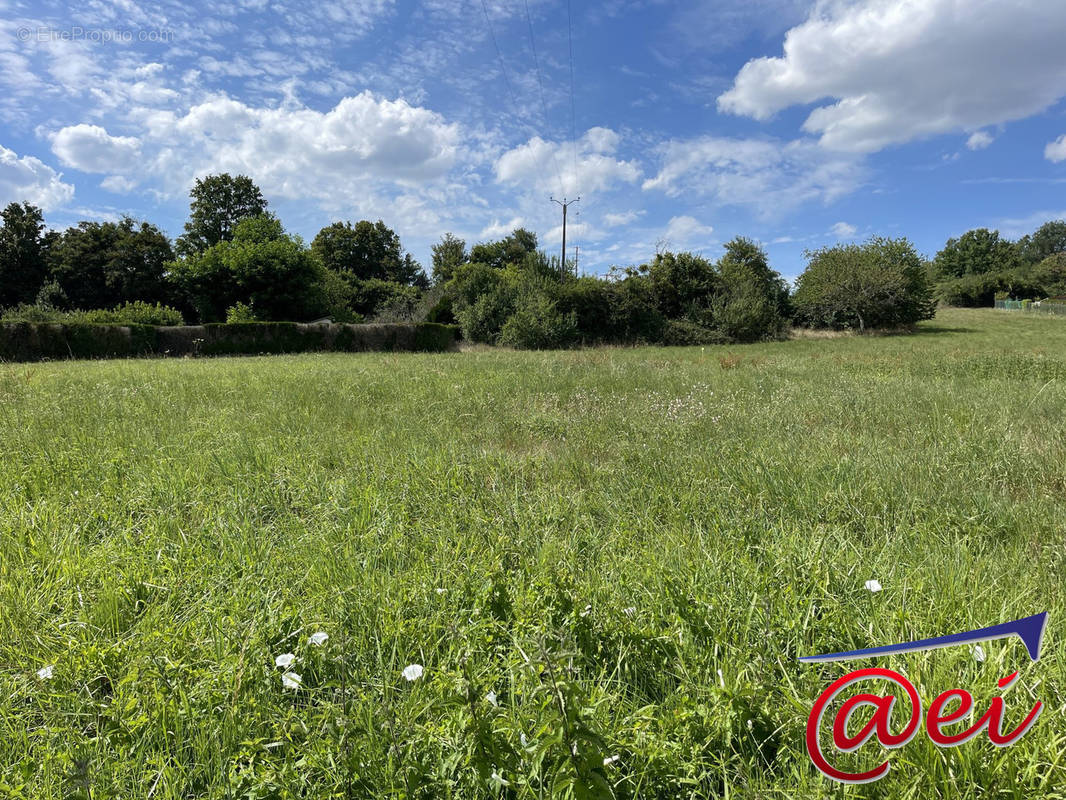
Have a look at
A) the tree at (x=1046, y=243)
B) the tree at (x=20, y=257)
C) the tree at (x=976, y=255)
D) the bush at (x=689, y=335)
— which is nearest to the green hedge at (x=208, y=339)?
the bush at (x=689, y=335)

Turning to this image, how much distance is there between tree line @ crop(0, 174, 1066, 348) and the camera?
88.6 feet

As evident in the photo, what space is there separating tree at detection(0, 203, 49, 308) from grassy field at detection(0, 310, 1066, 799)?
4941 cm

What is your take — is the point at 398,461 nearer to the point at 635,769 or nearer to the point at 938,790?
the point at 635,769

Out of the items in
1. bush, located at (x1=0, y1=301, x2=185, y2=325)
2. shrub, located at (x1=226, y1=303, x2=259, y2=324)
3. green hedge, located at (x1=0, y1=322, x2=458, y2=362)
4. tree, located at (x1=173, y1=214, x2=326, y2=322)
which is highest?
tree, located at (x1=173, y1=214, x2=326, y2=322)

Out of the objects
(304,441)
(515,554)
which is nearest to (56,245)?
(304,441)

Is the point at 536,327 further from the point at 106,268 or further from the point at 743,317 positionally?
the point at 106,268

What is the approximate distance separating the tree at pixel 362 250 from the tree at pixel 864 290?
4150cm

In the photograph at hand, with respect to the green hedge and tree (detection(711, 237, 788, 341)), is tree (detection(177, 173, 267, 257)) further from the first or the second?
tree (detection(711, 237, 788, 341))

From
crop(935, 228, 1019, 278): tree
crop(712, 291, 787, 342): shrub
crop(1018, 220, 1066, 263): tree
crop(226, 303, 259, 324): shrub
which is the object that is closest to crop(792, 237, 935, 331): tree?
crop(712, 291, 787, 342): shrub

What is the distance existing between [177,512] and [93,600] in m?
0.95

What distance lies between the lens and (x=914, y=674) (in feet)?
4.71

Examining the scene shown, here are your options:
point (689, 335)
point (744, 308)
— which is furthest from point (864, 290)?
point (689, 335)

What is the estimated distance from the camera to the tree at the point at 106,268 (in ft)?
125

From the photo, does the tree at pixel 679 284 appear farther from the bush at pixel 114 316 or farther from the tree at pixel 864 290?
the bush at pixel 114 316
